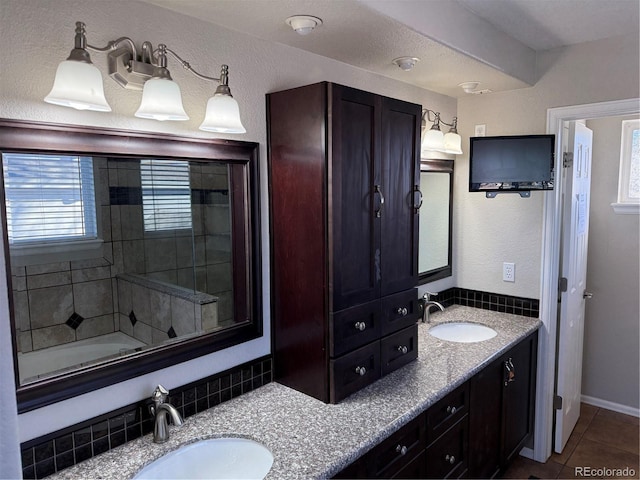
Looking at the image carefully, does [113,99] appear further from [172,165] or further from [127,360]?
[127,360]

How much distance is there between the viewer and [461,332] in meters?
2.76

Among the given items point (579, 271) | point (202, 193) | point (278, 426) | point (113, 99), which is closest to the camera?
point (113, 99)

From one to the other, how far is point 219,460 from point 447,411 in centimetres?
99

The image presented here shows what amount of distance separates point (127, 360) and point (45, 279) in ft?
1.17

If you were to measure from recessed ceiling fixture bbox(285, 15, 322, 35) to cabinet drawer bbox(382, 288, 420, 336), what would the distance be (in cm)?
108

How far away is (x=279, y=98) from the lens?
5.95ft

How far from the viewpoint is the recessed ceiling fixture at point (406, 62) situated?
2.10 m

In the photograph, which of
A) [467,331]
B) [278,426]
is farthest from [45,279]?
[467,331]

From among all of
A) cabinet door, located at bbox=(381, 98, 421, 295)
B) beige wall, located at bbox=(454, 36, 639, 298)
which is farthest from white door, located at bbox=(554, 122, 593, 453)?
cabinet door, located at bbox=(381, 98, 421, 295)

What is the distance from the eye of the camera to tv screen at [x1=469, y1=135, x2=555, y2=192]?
2.52 metres

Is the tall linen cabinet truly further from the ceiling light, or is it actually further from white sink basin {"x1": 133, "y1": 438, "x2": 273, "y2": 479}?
the ceiling light

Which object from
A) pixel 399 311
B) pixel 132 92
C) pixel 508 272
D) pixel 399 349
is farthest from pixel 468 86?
pixel 132 92

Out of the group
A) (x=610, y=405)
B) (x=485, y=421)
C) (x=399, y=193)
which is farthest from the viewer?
(x=610, y=405)

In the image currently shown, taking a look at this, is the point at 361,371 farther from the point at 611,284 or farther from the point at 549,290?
the point at 611,284
